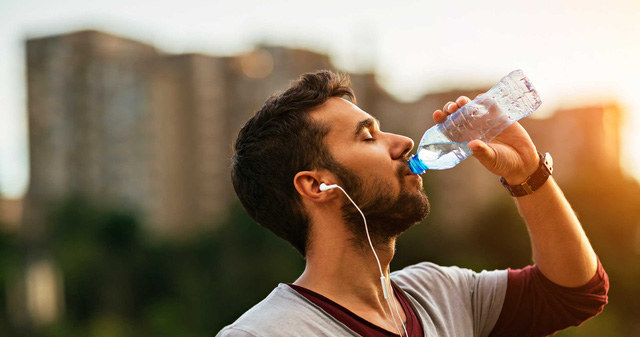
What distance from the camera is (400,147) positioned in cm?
229

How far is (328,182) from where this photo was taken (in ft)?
7.40

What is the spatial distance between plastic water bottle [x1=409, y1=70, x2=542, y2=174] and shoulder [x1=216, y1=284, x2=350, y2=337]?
73 cm

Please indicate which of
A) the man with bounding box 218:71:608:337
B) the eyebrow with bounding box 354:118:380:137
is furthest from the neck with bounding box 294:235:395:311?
the eyebrow with bounding box 354:118:380:137

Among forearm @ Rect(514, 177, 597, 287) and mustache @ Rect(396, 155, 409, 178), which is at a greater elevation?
mustache @ Rect(396, 155, 409, 178)

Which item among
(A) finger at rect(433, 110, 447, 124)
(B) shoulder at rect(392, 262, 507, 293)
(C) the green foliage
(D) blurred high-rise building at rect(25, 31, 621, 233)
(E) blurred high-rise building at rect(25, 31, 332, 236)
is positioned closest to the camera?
(A) finger at rect(433, 110, 447, 124)

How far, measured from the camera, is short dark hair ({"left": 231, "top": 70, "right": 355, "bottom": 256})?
7.55ft

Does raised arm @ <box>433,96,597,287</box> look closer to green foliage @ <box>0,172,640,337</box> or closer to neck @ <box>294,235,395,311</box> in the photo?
neck @ <box>294,235,395,311</box>

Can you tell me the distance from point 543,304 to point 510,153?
0.58 m

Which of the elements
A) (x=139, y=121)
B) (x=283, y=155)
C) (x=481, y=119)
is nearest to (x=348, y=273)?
(x=283, y=155)

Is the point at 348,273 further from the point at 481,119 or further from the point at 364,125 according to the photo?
the point at 481,119

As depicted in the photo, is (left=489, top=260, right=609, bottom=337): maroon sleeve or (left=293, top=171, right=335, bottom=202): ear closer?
(left=293, top=171, right=335, bottom=202): ear

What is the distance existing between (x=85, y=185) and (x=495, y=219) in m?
18.7

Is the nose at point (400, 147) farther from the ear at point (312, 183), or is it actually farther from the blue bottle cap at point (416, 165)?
the ear at point (312, 183)

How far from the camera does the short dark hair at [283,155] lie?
2301 millimetres
